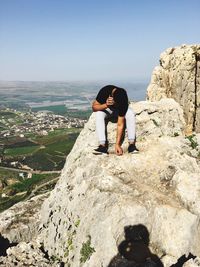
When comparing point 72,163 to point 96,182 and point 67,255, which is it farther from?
point 67,255

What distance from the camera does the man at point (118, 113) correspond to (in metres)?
17.4

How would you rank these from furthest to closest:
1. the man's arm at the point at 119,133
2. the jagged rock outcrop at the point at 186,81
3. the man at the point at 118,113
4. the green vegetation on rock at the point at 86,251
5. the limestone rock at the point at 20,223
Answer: the jagged rock outcrop at the point at 186,81
the limestone rock at the point at 20,223
the man at the point at 118,113
the man's arm at the point at 119,133
the green vegetation on rock at the point at 86,251

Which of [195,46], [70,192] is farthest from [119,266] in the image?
[195,46]

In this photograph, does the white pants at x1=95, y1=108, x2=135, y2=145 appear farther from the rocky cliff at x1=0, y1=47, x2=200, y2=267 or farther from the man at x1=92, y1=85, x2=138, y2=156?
the rocky cliff at x1=0, y1=47, x2=200, y2=267

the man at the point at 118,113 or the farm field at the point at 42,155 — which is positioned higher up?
the man at the point at 118,113

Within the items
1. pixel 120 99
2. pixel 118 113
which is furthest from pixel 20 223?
pixel 120 99

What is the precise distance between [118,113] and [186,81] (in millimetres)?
7175

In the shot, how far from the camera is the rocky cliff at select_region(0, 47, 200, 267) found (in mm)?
13320

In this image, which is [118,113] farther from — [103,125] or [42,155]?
[42,155]

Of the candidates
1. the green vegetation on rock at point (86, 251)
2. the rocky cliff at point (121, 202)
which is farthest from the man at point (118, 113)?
the green vegetation on rock at point (86, 251)

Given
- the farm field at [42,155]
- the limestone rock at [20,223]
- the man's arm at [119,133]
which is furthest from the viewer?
the farm field at [42,155]

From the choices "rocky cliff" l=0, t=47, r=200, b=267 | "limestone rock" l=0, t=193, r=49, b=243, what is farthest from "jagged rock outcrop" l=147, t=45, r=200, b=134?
"limestone rock" l=0, t=193, r=49, b=243

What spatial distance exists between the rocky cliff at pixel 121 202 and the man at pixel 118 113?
0.61 metres

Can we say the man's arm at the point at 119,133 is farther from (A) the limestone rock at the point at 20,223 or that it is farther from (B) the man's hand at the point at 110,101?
(A) the limestone rock at the point at 20,223
